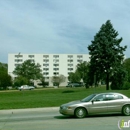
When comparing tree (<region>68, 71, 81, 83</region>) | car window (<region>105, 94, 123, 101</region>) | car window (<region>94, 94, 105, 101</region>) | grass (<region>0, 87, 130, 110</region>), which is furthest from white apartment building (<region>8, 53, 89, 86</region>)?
car window (<region>94, 94, 105, 101</region>)

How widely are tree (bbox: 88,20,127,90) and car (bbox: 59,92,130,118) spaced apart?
31.4m

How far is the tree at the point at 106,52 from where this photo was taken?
4700 centimetres

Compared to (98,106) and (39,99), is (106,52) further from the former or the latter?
(98,106)

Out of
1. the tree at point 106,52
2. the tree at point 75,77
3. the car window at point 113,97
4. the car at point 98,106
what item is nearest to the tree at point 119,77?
the tree at point 106,52

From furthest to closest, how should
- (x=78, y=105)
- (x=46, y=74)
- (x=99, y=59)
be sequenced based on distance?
(x=46, y=74), (x=99, y=59), (x=78, y=105)

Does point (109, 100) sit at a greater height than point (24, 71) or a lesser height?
lesser

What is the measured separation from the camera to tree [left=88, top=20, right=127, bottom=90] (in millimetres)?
47000

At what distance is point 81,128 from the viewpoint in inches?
434

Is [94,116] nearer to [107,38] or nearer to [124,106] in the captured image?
[124,106]

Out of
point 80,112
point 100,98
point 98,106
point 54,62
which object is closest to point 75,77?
point 54,62

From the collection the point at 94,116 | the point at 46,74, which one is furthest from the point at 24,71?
the point at 94,116

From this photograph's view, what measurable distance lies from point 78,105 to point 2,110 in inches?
327

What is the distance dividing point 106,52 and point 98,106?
33028 millimetres

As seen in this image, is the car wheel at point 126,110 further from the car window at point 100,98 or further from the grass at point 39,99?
the grass at point 39,99
